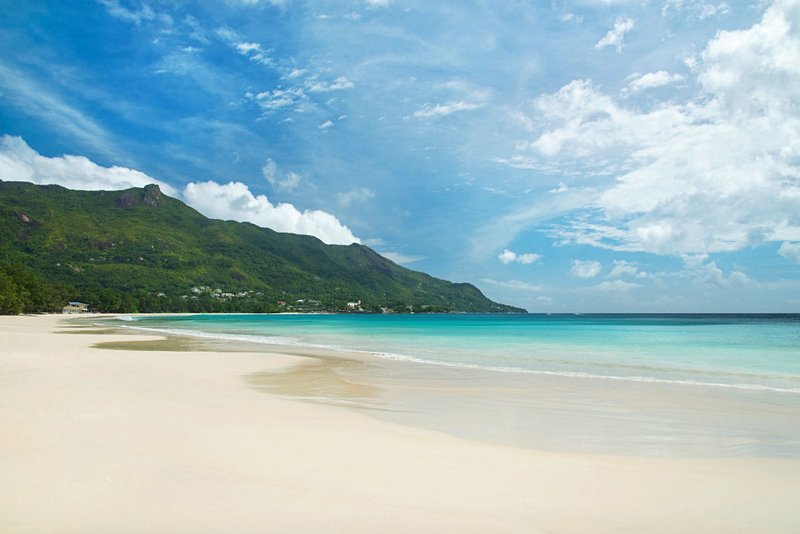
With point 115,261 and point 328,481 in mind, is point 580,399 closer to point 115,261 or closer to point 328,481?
point 328,481

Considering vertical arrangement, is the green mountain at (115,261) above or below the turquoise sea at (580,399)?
above

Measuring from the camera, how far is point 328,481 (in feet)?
17.6

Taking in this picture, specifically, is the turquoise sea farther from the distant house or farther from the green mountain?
the distant house

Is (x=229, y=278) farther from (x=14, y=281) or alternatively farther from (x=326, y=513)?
(x=326, y=513)

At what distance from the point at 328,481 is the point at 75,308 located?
13220cm

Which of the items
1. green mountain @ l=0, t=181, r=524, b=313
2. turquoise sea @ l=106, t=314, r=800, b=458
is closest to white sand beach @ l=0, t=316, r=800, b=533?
turquoise sea @ l=106, t=314, r=800, b=458

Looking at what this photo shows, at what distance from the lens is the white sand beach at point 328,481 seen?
172 inches

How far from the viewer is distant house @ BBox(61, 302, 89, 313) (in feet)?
359

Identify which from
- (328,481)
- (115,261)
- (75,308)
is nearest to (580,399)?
(328,481)

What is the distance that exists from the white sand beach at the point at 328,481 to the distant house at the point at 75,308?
123 m

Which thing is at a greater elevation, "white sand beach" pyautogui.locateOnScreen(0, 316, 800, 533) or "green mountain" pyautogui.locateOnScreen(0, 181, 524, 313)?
"green mountain" pyautogui.locateOnScreen(0, 181, 524, 313)

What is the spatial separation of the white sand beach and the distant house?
123 m

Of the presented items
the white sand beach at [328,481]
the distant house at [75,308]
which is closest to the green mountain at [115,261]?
the distant house at [75,308]

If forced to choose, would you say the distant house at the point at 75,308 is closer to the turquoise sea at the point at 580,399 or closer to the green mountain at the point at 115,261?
the green mountain at the point at 115,261
